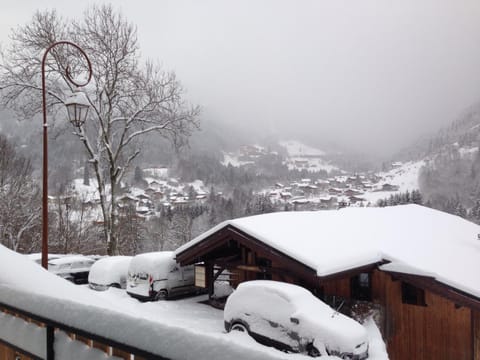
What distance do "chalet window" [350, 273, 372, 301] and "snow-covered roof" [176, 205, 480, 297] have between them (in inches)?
37.4

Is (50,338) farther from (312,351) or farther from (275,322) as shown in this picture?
(275,322)

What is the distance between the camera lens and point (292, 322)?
805 centimetres

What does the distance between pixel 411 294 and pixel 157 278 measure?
28.8 feet

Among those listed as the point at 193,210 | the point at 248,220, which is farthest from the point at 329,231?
the point at 193,210

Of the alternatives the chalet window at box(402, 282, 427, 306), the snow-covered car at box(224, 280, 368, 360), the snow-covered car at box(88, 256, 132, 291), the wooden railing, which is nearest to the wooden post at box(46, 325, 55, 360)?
the wooden railing

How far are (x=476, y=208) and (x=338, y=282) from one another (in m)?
85.5

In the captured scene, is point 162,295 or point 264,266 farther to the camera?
point 162,295

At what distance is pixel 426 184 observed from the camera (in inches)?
5812

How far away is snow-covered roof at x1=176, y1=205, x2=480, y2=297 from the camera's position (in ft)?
35.4

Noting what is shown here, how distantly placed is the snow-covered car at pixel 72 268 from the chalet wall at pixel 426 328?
46.3 ft

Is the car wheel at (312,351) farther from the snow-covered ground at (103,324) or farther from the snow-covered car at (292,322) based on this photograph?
the snow-covered ground at (103,324)

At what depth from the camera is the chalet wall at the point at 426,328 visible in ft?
36.3

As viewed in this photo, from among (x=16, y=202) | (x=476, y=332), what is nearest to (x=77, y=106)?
(x=476, y=332)

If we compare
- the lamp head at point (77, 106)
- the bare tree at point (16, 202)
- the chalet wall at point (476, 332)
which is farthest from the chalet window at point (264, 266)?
the bare tree at point (16, 202)
